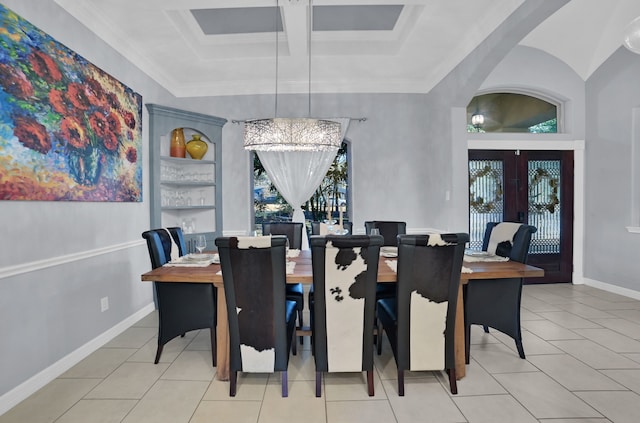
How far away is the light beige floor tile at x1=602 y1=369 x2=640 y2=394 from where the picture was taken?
7.26ft

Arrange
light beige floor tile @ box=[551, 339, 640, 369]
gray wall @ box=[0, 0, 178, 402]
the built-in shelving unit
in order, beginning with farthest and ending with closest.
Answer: the built-in shelving unit
light beige floor tile @ box=[551, 339, 640, 369]
gray wall @ box=[0, 0, 178, 402]

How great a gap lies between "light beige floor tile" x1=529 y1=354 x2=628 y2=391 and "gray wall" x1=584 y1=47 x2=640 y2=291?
7.71 ft

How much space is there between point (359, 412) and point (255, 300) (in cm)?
82

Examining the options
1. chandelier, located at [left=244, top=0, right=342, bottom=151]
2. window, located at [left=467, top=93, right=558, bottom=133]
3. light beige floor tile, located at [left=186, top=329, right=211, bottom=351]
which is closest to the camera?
light beige floor tile, located at [left=186, top=329, right=211, bottom=351]

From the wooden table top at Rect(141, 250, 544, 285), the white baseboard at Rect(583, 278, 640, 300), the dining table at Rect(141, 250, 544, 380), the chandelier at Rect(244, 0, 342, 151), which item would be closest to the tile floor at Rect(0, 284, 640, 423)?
the dining table at Rect(141, 250, 544, 380)

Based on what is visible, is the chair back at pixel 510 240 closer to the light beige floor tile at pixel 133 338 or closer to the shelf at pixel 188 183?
the light beige floor tile at pixel 133 338

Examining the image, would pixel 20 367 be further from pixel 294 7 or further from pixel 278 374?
pixel 294 7

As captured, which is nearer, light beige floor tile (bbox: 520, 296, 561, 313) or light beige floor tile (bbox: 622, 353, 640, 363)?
light beige floor tile (bbox: 622, 353, 640, 363)

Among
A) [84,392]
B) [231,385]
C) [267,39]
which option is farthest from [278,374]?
[267,39]

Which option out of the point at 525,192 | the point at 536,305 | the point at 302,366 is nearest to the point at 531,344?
the point at 536,305

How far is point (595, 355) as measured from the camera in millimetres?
2658

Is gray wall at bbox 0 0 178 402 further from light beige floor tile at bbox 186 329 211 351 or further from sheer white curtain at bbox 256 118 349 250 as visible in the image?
sheer white curtain at bbox 256 118 349 250

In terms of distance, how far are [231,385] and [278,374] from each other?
38 centimetres

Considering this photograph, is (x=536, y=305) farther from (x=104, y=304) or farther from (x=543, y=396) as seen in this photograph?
(x=104, y=304)
